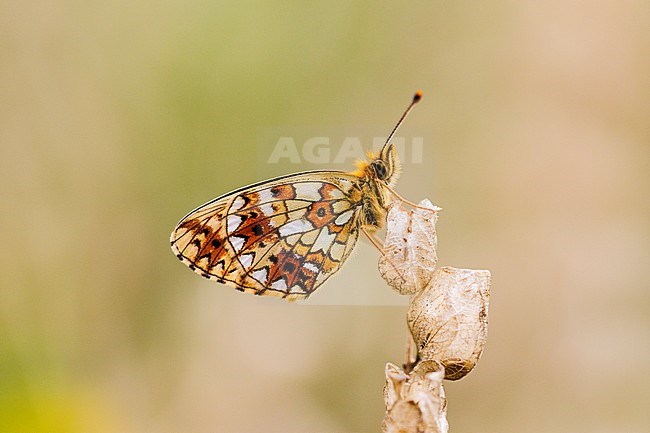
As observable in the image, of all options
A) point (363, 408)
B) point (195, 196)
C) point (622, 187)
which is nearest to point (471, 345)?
point (363, 408)

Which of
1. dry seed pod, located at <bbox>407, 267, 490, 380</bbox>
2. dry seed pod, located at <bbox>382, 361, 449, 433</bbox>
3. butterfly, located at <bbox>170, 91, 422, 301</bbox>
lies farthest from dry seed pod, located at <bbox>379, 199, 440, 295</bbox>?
butterfly, located at <bbox>170, 91, 422, 301</bbox>

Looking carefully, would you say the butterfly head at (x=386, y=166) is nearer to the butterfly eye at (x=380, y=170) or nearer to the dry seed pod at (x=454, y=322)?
the butterfly eye at (x=380, y=170)

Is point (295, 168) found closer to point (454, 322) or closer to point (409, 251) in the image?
point (409, 251)

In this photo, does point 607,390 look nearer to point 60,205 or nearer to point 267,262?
point 267,262

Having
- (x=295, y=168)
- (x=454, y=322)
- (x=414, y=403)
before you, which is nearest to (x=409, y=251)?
(x=454, y=322)

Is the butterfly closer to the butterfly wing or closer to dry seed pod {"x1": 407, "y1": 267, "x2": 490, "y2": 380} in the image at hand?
the butterfly wing
